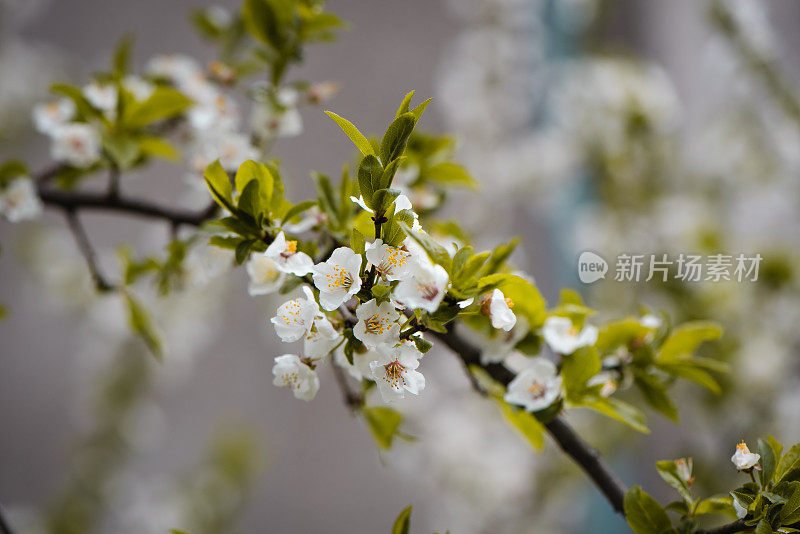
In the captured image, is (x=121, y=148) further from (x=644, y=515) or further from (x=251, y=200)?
(x=644, y=515)

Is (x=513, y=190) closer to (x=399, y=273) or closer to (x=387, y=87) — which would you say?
(x=387, y=87)

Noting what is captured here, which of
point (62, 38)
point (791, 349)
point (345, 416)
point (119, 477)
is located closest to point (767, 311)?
point (791, 349)

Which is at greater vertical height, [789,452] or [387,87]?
[387,87]

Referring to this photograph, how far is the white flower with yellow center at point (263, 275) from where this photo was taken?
355mm

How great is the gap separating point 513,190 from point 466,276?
34.8 inches

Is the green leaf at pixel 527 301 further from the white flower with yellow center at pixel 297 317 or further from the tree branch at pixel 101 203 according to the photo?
the tree branch at pixel 101 203

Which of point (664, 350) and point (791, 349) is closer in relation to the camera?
point (664, 350)

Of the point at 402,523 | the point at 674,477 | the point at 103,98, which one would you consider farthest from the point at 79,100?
the point at 674,477

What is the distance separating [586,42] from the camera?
148 centimetres

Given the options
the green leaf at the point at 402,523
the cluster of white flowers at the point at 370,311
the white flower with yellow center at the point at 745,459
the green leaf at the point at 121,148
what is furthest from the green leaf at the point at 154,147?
the white flower with yellow center at the point at 745,459

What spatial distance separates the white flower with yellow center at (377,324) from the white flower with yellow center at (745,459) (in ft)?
0.67

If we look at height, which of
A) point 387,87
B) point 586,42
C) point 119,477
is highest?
point 387,87

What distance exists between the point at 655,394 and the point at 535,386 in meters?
0.12

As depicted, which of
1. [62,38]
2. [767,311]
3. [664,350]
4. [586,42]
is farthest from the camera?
[586,42]
